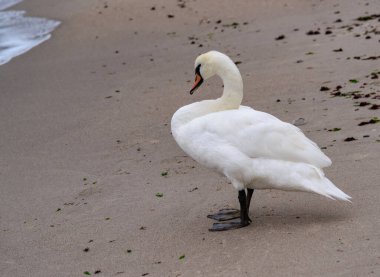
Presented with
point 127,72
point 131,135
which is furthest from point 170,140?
point 127,72

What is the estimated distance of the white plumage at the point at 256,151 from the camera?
5.22m

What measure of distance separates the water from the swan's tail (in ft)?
26.0

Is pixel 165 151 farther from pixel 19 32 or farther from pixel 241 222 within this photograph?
pixel 19 32

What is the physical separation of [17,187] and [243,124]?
8.59ft

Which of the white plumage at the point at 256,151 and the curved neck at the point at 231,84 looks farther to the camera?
the curved neck at the point at 231,84

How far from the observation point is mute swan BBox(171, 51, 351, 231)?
5223 millimetres

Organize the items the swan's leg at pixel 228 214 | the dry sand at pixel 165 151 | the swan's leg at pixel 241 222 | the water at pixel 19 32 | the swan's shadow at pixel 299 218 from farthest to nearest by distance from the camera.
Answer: the water at pixel 19 32 < the swan's leg at pixel 228 214 < the swan's leg at pixel 241 222 < the swan's shadow at pixel 299 218 < the dry sand at pixel 165 151

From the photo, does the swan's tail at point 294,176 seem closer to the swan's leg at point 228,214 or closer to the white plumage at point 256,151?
the white plumage at point 256,151

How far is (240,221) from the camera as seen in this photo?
5.55 m

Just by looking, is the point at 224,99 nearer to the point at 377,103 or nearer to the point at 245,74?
the point at 377,103

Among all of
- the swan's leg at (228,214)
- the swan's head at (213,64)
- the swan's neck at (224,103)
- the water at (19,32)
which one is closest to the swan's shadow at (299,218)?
the swan's leg at (228,214)

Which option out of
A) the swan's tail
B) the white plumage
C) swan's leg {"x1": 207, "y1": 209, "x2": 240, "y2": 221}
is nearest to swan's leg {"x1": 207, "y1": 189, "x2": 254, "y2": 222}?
swan's leg {"x1": 207, "y1": 209, "x2": 240, "y2": 221}

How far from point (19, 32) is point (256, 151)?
33.7 ft

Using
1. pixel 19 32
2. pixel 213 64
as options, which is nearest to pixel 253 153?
pixel 213 64
